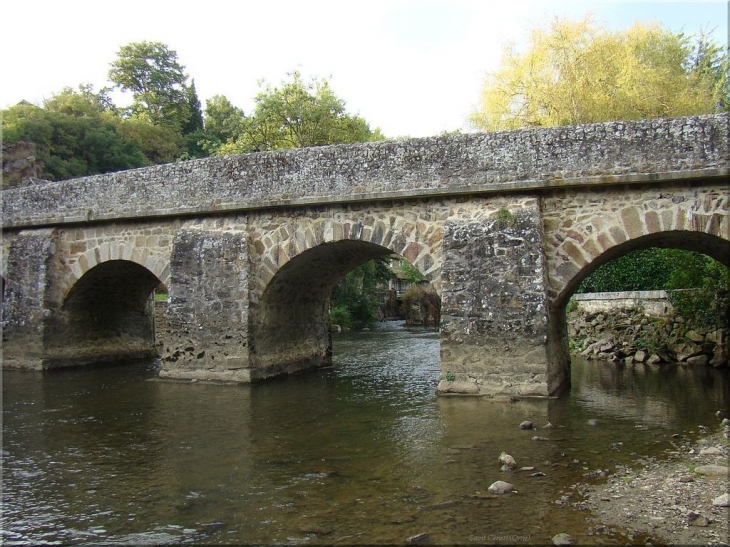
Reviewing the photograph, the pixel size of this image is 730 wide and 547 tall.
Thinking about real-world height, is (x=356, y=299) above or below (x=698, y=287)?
above

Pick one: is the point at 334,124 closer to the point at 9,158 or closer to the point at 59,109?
the point at 9,158

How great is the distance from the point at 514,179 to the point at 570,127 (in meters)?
0.99

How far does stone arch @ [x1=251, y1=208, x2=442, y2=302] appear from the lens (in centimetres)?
866

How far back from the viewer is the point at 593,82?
16703 millimetres

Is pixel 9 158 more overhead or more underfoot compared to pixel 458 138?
more overhead

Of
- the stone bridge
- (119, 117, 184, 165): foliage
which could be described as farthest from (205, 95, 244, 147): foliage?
the stone bridge

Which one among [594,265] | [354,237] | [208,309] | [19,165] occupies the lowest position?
[208,309]

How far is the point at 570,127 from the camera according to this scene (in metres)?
8.01

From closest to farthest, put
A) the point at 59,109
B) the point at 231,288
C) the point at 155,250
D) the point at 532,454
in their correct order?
1. the point at 532,454
2. the point at 231,288
3. the point at 155,250
4. the point at 59,109

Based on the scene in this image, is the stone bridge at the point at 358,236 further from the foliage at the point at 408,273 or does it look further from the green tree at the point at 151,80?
the green tree at the point at 151,80

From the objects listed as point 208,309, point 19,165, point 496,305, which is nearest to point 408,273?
point 19,165

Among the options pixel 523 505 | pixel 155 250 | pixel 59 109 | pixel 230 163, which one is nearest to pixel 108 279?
pixel 155 250

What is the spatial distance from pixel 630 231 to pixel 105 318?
10.7 metres

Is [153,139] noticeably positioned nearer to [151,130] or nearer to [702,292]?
[151,130]
